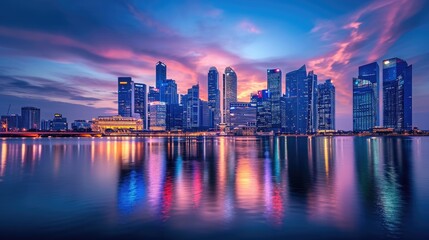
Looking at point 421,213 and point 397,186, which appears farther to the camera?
point 397,186

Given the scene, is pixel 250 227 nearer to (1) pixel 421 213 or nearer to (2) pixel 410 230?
(2) pixel 410 230

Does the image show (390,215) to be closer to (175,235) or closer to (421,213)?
(421,213)

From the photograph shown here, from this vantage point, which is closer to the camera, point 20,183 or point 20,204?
point 20,204

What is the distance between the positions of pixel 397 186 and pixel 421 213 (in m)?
11.7

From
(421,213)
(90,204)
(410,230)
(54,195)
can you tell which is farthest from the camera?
(54,195)

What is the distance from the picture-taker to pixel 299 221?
755 inches

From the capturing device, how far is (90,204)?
2445cm

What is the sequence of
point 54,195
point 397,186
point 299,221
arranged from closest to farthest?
1. point 299,221
2. point 54,195
3. point 397,186

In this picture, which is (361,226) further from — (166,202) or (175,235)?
(166,202)

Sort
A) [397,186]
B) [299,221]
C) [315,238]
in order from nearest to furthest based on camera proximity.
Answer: [315,238], [299,221], [397,186]

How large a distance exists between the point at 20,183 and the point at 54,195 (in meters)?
10.4

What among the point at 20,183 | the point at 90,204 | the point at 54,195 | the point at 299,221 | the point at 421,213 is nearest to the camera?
the point at 299,221

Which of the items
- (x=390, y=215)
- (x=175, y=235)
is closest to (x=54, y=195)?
(x=175, y=235)

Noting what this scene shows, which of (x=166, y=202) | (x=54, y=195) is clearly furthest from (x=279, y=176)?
(x=54, y=195)
